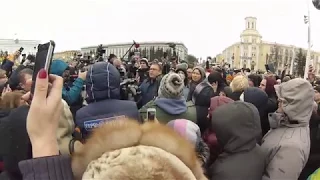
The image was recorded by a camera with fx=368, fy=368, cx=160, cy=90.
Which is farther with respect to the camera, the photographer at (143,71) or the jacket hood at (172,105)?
the photographer at (143,71)

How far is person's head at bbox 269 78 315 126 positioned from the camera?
2.76 m

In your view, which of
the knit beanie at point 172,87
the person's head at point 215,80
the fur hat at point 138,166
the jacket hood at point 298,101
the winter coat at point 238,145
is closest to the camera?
the fur hat at point 138,166

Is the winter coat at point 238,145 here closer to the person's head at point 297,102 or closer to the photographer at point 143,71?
the person's head at point 297,102

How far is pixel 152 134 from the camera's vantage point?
112 centimetres

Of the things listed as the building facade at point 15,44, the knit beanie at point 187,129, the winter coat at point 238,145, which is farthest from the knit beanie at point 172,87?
the building facade at point 15,44

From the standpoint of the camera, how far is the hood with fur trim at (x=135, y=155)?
102 centimetres

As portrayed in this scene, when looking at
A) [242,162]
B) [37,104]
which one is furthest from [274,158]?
[37,104]

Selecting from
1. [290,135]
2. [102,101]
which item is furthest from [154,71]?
[290,135]

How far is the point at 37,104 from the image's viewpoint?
3.83 ft

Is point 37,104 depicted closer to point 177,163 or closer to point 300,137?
point 177,163

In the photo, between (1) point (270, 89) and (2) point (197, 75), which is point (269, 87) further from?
(2) point (197, 75)

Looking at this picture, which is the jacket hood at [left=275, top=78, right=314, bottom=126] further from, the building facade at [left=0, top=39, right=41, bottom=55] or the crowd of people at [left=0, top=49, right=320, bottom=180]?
the building facade at [left=0, top=39, right=41, bottom=55]

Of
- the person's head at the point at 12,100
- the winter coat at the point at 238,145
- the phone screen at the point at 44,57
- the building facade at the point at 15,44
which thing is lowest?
the winter coat at the point at 238,145

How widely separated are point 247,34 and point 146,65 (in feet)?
377
